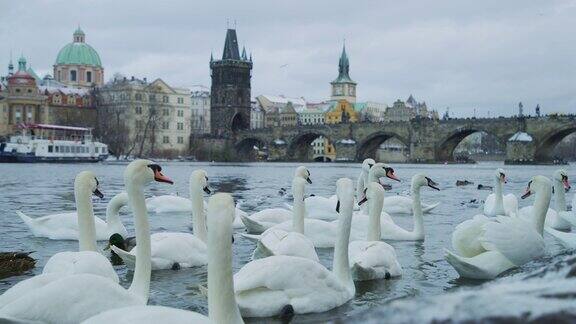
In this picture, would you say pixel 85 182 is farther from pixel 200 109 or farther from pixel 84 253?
pixel 200 109

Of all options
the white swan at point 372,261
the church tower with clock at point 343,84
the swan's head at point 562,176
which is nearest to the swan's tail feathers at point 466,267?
the white swan at point 372,261

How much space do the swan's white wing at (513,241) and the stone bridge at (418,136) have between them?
6922 centimetres

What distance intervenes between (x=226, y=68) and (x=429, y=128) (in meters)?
39.5

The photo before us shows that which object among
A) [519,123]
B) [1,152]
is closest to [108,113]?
[1,152]

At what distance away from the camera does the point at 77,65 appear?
125 m

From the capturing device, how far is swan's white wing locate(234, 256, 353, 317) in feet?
16.8

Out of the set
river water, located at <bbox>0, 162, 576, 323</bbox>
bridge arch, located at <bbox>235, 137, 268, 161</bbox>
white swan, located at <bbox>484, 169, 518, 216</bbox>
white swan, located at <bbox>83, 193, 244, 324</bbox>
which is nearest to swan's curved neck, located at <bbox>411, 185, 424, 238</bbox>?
river water, located at <bbox>0, 162, 576, 323</bbox>

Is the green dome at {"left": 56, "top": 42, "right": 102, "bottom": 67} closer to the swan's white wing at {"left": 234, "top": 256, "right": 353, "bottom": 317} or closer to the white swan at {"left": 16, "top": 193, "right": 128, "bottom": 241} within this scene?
the white swan at {"left": 16, "top": 193, "right": 128, "bottom": 241}

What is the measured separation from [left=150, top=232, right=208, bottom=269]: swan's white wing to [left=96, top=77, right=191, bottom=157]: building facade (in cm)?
9109

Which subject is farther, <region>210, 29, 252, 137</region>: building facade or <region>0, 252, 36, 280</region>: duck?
<region>210, 29, 252, 137</region>: building facade

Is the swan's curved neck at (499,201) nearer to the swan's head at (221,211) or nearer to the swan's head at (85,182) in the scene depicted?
the swan's head at (85,182)

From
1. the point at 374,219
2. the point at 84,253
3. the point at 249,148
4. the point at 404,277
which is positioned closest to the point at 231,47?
the point at 249,148

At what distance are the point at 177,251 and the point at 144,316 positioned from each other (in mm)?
5131

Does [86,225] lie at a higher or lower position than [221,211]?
lower
